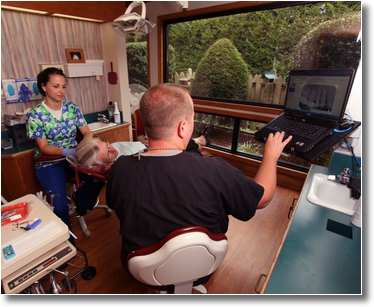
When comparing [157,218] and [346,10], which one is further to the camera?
[346,10]

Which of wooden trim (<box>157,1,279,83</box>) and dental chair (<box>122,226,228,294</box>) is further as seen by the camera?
wooden trim (<box>157,1,279,83</box>)

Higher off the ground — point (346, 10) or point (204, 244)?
point (346, 10)

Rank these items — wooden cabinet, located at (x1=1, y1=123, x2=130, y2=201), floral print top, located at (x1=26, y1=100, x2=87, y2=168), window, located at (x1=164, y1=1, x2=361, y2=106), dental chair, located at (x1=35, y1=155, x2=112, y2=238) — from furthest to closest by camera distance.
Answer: window, located at (x1=164, y1=1, x2=361, y2=106) < wooden cabinet, located at (x1=1, y1=123, x2=130, y2=201) < floral print top, located at (x1=26, y1=100, x2=87, y2=168) < dental chair, located at (x1=35, y1=155, x2=112, y2=238)

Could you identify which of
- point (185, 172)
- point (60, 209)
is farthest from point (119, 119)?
point (185, 172)

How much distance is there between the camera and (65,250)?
1.16 meters

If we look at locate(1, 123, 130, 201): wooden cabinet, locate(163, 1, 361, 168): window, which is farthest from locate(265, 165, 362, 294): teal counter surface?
locate(1, 123, 130, 201): wooden cabinet

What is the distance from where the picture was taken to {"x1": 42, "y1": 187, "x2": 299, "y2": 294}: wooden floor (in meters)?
1.64

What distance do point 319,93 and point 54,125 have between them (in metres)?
2.15

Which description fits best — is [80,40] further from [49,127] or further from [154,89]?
[154,89]

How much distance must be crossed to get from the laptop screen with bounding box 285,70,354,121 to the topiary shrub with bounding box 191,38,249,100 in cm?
158

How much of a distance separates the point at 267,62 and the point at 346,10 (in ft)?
2.78

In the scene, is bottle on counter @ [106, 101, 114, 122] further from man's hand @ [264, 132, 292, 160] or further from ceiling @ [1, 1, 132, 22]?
man's hand @ [264, 132, 292, 160]

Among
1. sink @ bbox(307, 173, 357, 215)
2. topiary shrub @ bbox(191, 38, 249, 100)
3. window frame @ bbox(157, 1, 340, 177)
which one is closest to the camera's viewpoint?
sink @ bbox(307, 173, 357, 215)
